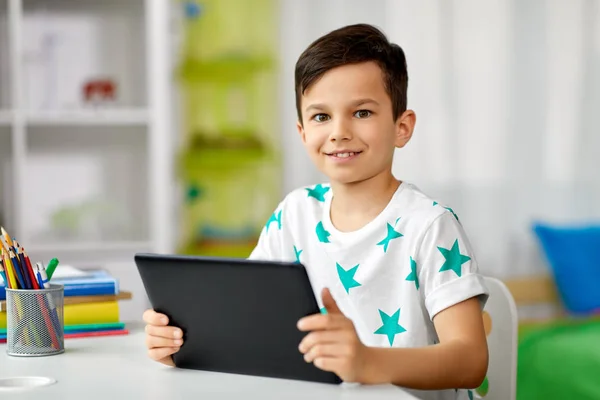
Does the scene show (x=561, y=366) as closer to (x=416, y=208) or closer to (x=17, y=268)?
(x=416, y=208)

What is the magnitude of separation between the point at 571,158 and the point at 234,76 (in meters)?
1.39

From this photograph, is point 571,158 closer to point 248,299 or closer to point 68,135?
point 68,135

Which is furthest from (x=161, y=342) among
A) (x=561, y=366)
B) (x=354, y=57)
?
(x=561, y=366)

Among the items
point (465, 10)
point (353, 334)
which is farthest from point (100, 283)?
point (465, 10)

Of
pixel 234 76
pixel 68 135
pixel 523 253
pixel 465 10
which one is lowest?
pixel 523 253

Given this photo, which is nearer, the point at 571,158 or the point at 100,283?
the point at 100,283

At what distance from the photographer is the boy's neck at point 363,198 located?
1.39 meters

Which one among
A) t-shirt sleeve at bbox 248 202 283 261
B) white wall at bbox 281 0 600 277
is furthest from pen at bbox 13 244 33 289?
white wall at bbox 281 0 600 277

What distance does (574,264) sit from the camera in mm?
3395

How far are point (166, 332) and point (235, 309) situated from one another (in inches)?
4.9

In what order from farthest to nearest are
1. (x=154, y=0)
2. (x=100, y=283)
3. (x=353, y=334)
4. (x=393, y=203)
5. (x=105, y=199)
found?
(x=105, y=199) → (x=154, y=0) → (x=100, y=283) → (x=393, y=203) → (x=353, y=334)

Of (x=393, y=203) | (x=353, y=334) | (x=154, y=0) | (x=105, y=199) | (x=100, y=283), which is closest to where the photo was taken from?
(x=353, y=334)

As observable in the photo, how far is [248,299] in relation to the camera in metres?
1.09

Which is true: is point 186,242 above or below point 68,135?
below
